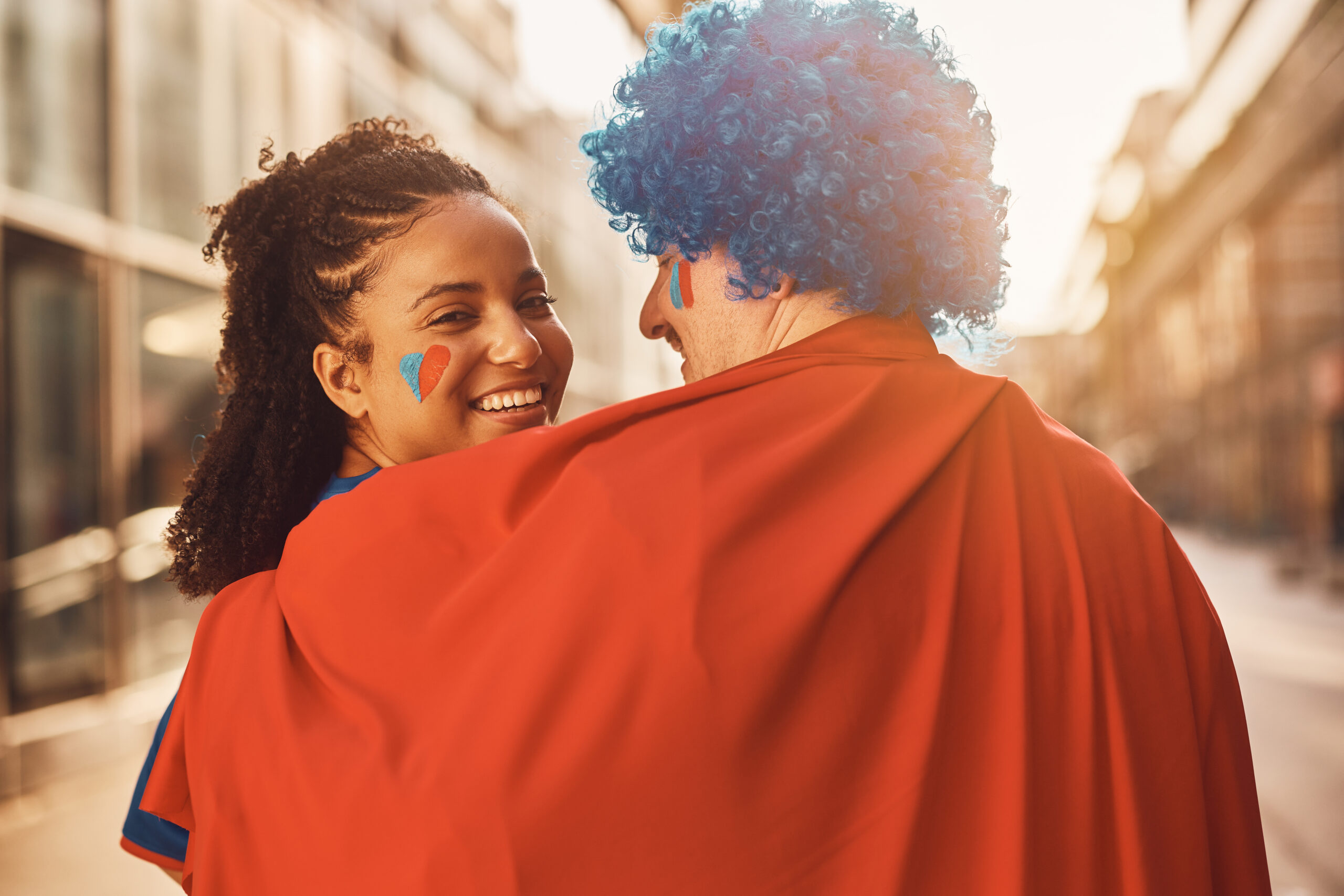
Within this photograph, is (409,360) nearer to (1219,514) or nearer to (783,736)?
(783,736)

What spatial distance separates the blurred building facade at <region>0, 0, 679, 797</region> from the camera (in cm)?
Answer: 612

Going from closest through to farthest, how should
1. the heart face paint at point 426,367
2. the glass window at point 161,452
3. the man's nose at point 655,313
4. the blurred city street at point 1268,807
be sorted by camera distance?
the man's nose at point 655,313, the heart face paint at point 426,367, the blurred city street at point 1268,807, the glass window at point 161,452

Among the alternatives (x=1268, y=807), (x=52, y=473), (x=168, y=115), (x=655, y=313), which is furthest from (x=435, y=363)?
(x=168, y=115)

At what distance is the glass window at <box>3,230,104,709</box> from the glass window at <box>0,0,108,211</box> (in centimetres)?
47

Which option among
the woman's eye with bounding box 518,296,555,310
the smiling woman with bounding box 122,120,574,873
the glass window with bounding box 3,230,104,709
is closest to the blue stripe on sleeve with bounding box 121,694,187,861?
the smiling woman with bounding box 122,120,574,873

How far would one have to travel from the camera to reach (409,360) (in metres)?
1.83

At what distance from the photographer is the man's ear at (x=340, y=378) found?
190 cm

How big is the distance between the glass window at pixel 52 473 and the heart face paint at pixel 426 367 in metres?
5.42

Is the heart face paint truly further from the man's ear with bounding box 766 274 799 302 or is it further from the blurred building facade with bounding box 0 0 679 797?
the blurred building facade with bounding box 0 0 679 797

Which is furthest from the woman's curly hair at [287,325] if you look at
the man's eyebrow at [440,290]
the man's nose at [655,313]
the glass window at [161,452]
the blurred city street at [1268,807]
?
the glass window at [161,452]

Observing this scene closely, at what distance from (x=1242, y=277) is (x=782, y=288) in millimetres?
26141

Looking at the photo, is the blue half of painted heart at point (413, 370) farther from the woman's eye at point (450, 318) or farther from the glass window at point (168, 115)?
the glass window at point (168, 115)

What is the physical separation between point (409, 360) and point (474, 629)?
2.60ft

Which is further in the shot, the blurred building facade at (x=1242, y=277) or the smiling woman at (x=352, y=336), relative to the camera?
the blurred building facade at (x=1242, y=277)
